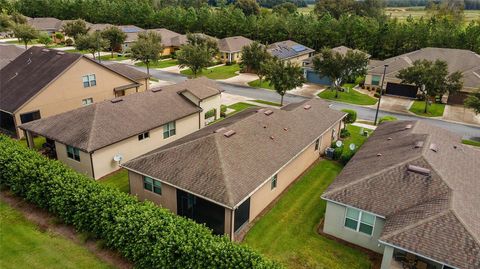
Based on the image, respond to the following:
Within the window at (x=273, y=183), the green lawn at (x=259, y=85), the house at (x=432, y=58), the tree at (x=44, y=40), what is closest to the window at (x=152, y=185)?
the window at (x=273, y=183)

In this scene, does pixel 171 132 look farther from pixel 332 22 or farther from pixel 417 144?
pixel 332 22

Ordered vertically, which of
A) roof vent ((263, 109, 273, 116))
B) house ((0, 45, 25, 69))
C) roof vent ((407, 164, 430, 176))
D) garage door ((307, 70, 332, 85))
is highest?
house ((0, 45, 25, 69))

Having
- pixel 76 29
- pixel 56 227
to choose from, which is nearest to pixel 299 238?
pixel 56 227

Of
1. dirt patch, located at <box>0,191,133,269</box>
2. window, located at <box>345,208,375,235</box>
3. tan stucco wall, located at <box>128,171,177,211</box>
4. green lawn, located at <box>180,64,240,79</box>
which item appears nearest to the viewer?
dirt patch, located at <box>0,191,133,269</box>

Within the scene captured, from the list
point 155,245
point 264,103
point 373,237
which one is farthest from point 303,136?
point 264,103

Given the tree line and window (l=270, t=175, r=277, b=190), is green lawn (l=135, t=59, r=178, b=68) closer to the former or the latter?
the tree line

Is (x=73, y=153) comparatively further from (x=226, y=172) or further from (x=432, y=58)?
(x=432, y=58)

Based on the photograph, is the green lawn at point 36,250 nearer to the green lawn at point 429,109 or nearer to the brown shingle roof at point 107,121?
the brown shingle roof at point 107,121

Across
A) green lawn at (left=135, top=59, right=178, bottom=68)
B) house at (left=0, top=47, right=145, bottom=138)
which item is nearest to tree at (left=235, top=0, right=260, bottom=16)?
green lawn at (left=135, top=59, right=178, bottom=68)
